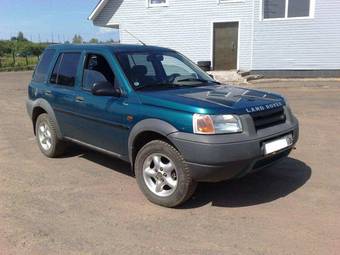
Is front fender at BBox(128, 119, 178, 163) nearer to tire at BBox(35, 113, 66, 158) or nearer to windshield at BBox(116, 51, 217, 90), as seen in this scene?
windshield at BBox(116, 51, 217, 90)

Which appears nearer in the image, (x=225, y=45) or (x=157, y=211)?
(x=157, y=211)

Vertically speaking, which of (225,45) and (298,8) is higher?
(298,8)

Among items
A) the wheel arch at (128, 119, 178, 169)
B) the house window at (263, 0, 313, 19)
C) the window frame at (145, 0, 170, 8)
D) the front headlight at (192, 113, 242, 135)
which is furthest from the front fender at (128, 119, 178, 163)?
the window frame at (145, 0, 170, 8)

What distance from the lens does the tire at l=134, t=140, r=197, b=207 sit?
4.42 m

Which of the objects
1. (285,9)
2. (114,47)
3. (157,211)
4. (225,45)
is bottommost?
Answer: (157,211)

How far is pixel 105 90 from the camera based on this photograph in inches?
196

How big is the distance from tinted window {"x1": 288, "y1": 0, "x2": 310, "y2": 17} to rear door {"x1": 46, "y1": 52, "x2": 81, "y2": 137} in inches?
505

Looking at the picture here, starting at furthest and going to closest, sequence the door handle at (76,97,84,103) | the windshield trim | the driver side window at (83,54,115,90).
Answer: the door handle at (76,97,84,103)
the driver side window at (83,54,115,90)
the windshield trim

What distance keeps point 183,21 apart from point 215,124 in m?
15.9

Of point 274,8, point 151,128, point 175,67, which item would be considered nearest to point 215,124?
point 151,128

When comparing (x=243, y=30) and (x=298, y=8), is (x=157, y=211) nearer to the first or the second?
(x=298, y=8)

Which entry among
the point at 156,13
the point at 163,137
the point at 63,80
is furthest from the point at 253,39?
the point at 163,137

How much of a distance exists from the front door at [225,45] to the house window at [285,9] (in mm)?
1598

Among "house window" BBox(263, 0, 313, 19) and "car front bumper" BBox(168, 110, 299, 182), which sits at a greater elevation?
"house window" BBox(263, 0, 313, 19)
